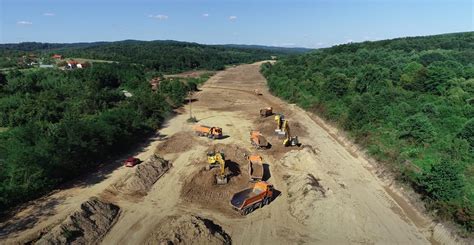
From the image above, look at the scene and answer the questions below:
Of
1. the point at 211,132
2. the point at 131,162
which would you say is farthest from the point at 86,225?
the point at 211,132

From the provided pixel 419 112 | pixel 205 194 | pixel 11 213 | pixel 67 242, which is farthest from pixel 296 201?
pixel 419 112

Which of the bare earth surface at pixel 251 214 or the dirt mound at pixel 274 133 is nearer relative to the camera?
the bare earth surface at pixel 251 214

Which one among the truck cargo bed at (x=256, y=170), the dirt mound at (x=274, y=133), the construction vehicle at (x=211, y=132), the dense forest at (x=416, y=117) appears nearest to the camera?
the dense forest at (x=416, y=117)

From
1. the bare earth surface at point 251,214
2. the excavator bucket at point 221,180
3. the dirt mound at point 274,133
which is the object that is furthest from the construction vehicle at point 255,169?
the dirt mound at point 274,133

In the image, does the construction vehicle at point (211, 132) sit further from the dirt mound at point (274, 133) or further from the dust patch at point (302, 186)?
the dust patch at point (302, 186)

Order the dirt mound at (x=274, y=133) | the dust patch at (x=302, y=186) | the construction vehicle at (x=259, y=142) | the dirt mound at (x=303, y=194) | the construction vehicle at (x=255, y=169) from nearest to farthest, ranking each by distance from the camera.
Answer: the dirt mound at (x=303, y=194), the dust patch at (x=302, y=186), the construction vehicle at (x=255, y=169), the dirt mound at (x=274, y=133), the construction vehicle at (x=259, y=142)

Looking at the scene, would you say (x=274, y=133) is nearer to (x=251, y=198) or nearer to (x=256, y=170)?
(x=256, y=170)

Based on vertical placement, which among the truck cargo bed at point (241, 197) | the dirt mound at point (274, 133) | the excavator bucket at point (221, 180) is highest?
the truck cargo bed at point (241, 197)
